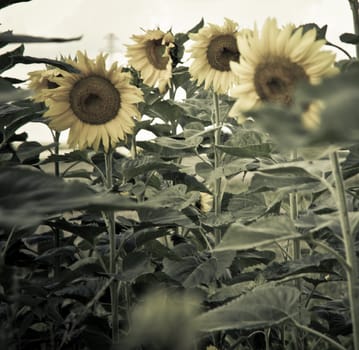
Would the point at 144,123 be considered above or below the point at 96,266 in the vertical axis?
above

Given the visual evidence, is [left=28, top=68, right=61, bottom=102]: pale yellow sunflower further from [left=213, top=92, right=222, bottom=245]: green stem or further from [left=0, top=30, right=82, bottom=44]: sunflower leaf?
[left=0, top=30, right=82, bottom=44]: sunflower leaf

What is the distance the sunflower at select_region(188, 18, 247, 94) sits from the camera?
1.79 meters

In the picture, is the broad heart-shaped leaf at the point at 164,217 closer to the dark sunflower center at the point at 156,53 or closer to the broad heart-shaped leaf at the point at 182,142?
the broad heart-shaped leaf at the point at 182,142

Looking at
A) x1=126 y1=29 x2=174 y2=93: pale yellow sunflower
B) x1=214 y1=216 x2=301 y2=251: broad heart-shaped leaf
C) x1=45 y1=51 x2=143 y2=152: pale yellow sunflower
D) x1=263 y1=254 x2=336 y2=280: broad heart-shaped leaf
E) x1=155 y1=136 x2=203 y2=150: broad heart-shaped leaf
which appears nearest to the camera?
x1=214 y1=216 x2=301 y2=251: broad heart-shaped leaf

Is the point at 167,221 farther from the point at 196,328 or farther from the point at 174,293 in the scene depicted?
the point at 196,328

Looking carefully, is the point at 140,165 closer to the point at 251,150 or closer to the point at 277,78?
the point at 251,150

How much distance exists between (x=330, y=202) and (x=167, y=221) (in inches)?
16.8

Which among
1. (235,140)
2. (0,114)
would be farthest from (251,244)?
(235,140)

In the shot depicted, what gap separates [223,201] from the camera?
2018 mm

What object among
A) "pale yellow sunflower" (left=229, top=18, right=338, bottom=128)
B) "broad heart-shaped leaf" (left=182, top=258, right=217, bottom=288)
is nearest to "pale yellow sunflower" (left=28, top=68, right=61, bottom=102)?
"broad heart-shaped leaf" (left=182, top=258, right=217, bottom=288)

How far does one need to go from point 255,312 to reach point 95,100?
0.83 m

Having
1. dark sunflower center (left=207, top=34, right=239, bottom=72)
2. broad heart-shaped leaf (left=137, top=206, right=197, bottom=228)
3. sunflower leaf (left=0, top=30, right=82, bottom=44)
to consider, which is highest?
dark sunflower center (left=207, top=34, right=239, bottom=72)

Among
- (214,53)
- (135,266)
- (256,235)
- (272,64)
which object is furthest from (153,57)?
(256,235)

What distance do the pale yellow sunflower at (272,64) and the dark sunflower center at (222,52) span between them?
0.80 metres
